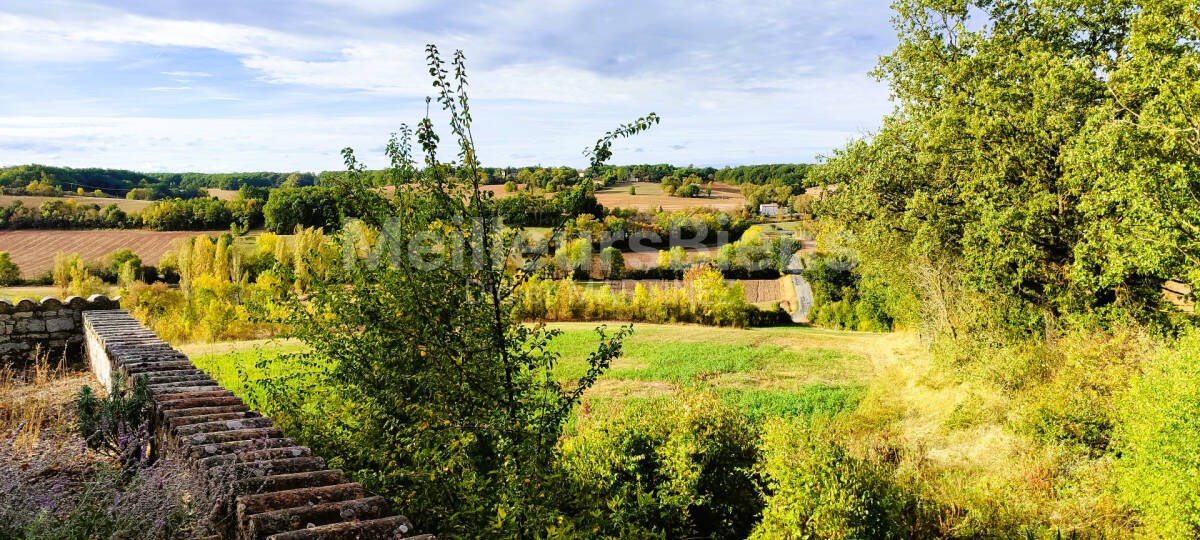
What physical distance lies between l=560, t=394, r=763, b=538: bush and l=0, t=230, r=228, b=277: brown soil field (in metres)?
53.3

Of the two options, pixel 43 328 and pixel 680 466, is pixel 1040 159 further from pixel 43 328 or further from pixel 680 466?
pixel 43 328

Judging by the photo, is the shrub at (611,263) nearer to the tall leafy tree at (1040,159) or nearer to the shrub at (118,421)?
the tall leafy tree at (1040,159)

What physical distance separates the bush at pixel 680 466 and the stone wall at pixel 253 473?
3.37 m

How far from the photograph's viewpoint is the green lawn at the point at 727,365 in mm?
19219

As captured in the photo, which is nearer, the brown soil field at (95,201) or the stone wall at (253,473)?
the stone wall at (253,473)

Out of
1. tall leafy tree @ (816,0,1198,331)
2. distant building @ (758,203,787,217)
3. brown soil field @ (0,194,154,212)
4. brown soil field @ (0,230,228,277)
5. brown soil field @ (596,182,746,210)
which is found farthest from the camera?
brown soil field @ (596,182,746,210)

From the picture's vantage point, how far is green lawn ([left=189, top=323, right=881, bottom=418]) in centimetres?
1922

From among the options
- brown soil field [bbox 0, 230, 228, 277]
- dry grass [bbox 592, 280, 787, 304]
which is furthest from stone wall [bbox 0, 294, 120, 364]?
brown soil field [bbox 0, 230, 228, 277]

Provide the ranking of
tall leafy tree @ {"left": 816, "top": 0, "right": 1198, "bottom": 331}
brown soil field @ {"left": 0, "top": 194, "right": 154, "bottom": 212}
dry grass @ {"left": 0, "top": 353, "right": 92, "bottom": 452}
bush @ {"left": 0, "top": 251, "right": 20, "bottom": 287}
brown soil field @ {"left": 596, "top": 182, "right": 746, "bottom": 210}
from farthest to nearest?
brown soil field @ {"left": 596, "top": 182, "right": 746, "bottom": 210}, brown soil field @ {"left": 0, "top": 194, "right": 154, "bottom": 212}, bush @ {"left": 0, "top": 251, "right": 20, "bottom": 287}, tall leafy tree @ {"left": 816, "top": 0, "right": 1198, "bottom": 331}, dry grass @ {"left": 0, "top": 353, "right": 92, "bottom": 452}

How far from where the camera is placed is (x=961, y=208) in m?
15.5

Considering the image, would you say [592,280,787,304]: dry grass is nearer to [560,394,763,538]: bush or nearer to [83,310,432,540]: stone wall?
[560,394,763,538]: bush

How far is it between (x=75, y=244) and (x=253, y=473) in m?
63.0

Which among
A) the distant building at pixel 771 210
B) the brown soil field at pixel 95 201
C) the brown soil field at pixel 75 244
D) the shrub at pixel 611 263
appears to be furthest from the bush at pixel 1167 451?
the brown soil field at pixel 95 201

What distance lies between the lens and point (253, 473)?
11.4 ft
